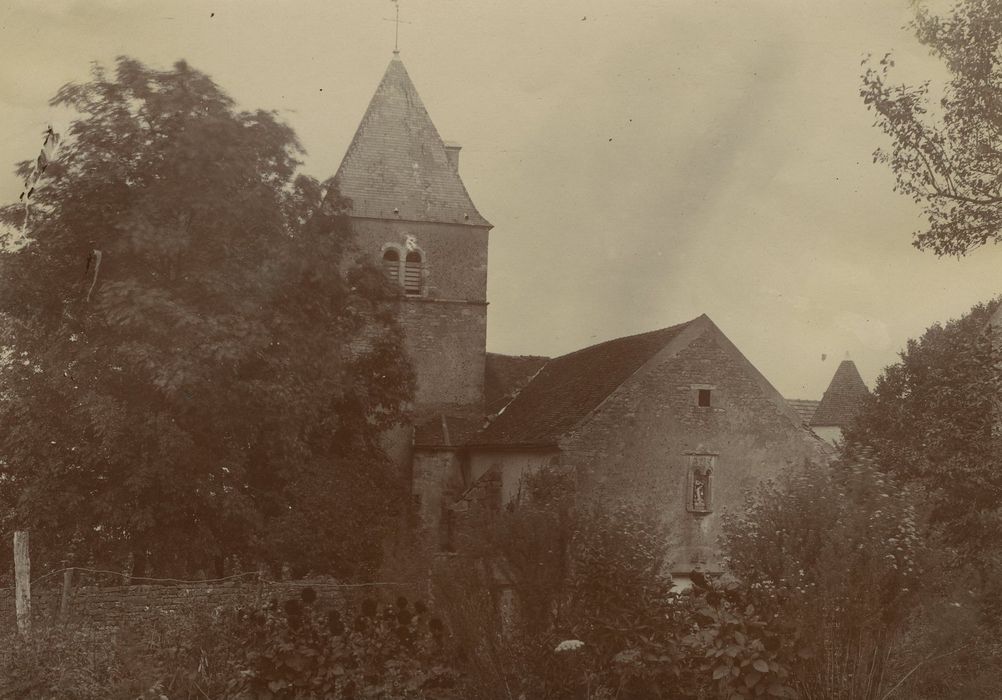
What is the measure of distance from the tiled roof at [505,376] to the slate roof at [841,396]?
71.1 feet

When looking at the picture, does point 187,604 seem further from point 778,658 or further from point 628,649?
point 778,658

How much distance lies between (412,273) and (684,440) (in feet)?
42.9

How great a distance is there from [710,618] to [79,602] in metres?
9.65

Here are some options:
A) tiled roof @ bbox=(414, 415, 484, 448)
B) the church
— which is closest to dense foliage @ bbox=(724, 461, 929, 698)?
the church

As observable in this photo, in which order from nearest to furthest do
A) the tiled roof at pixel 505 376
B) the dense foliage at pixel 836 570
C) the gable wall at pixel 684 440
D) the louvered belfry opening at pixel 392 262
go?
the dense foliage at pixel 836 570, the gable wall at pixel 684 440, the louvered belfry opening at pixel 392 262, the tiled roof at pixel 505 376

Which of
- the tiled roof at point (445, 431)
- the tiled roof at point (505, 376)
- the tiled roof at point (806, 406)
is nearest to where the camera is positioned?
the tiled roof at point (445, 431)

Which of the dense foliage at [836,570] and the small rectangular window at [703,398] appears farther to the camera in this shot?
the small rectangular window at [703,398]

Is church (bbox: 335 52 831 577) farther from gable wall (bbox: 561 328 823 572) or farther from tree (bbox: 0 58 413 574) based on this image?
tree (bbox: 0 58 413 574)

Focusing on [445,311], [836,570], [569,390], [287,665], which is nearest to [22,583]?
[287,665]

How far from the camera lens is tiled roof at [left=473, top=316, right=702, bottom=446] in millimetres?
25188

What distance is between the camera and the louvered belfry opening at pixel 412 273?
34.6 metres

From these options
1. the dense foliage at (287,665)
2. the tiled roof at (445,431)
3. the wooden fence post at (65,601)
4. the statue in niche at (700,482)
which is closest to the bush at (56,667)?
the dense foliage at (287,665)

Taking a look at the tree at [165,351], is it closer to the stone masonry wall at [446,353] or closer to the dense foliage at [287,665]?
the dense foliage at [287,665]

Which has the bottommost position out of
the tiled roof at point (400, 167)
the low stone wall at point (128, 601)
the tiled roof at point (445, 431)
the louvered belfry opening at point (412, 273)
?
the low stone wall at point (128, 601)
